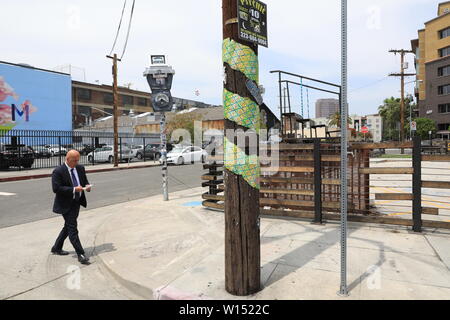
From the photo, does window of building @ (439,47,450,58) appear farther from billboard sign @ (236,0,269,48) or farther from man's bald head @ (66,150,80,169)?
man's bald head @ (66,150,80,169)

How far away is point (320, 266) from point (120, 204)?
22.0ft

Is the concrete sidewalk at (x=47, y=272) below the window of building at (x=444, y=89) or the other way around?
below

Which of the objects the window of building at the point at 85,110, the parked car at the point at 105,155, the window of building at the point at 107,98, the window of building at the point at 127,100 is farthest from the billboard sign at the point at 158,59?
the window of building at the point at 127,100

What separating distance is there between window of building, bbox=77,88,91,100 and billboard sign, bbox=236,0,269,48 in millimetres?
71715

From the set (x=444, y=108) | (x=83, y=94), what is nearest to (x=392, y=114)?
(x=444, y=108)

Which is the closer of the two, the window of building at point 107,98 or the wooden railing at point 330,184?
the wooden railing at point 330,184

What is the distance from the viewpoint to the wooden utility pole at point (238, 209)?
11.8ft

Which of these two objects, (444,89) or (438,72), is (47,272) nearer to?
(444,89)

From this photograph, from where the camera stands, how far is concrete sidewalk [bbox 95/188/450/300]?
3.67 meters

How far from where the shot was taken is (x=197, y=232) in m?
6.15

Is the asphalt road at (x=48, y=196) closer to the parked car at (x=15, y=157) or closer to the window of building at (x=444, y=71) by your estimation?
the parked car at (x=15, y=157)

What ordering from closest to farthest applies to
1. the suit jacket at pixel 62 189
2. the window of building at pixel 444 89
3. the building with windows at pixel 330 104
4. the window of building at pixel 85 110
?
the suit jacket at pixel 62 189
the building with windows at pixel 330 104
the window of building at pixel 444 89
the window of building at pixel 85 110

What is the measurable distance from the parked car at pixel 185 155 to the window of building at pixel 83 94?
167 ft

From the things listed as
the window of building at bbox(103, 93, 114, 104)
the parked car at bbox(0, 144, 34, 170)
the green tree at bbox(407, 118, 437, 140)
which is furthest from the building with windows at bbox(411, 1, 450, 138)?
the window of building at bbox(103, 93, 114, 104)
